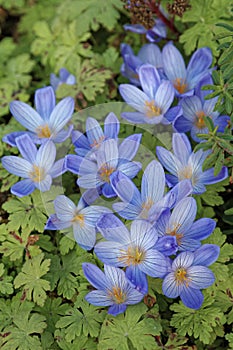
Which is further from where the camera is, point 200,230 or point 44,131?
point 44,131

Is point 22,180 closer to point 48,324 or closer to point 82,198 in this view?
point 82,198

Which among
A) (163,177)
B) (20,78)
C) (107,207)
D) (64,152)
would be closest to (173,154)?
(163,177)

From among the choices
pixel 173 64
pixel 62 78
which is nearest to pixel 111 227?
pixel 173 64

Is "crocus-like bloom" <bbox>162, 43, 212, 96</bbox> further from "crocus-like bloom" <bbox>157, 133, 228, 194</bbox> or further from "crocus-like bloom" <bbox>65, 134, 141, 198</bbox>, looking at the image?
"crocus-like bloom" <bbox>65, 134, 141, 198</bbox>

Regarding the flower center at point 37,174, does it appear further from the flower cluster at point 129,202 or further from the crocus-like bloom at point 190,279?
the crocus-like bloom at point 190,279

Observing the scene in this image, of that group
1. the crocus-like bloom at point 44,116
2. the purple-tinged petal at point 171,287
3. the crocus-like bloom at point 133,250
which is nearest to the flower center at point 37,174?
the crocus-like bloom at point 44,116

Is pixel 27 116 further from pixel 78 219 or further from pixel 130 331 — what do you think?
pixel 130 331
